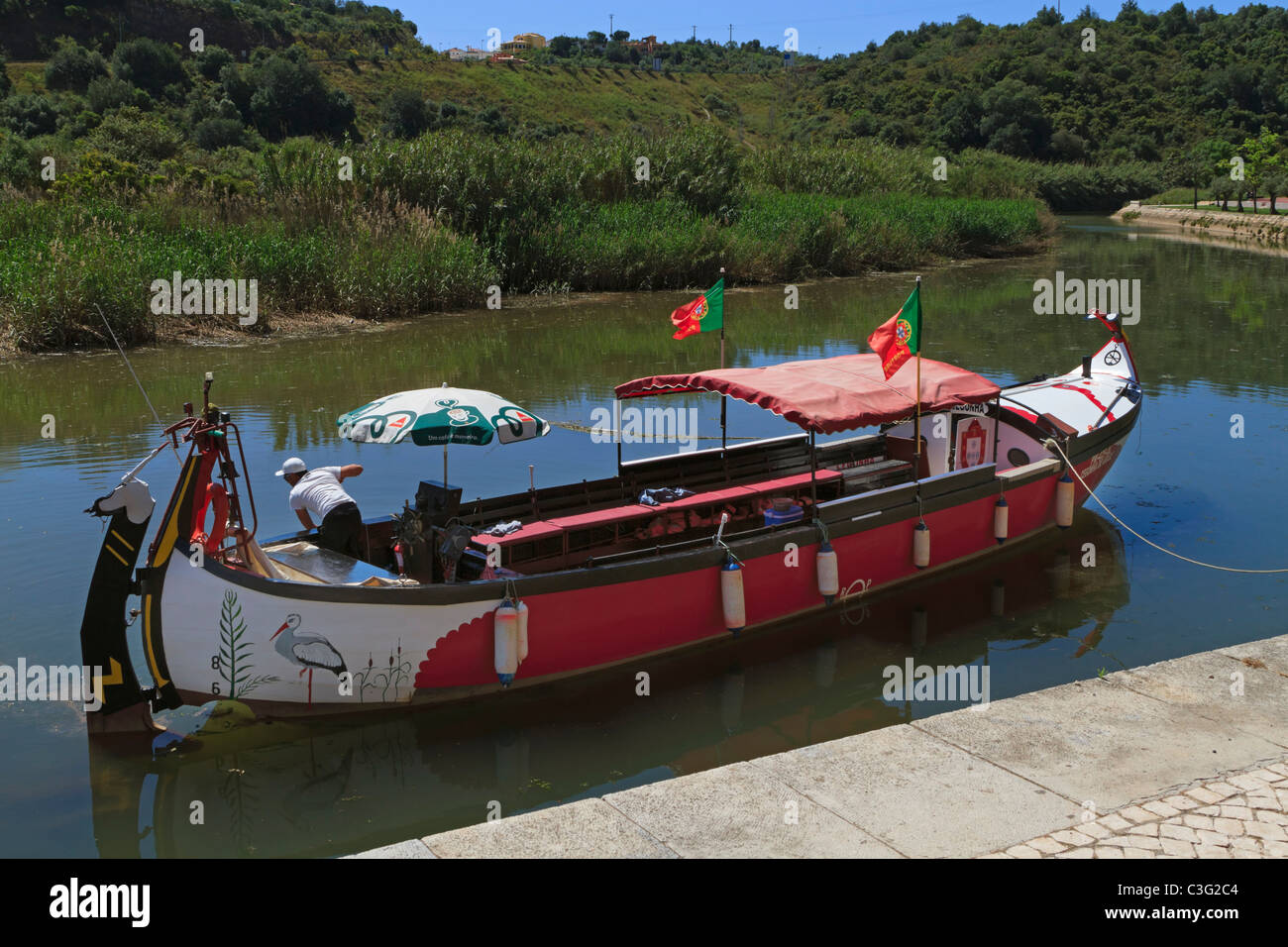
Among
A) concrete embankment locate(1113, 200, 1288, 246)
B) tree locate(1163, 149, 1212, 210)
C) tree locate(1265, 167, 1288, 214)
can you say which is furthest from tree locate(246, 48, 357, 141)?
tree locate(1265, 167, 1288, 214)

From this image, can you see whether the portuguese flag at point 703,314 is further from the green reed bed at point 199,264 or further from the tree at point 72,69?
the tree at point 72,69

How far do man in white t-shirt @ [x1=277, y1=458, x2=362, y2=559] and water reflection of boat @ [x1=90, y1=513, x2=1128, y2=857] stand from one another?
145 cm

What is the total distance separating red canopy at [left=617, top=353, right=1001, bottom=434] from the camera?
10.0 m

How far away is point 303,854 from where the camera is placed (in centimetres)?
697

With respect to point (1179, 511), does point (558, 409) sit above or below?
above

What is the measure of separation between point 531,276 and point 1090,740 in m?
24.8

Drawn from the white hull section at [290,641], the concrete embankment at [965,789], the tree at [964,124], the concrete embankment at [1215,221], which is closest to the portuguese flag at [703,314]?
the white hull section at [290,641]

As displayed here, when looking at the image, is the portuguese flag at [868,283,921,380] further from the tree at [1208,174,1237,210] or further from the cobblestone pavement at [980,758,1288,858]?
the tree at [1208,174,1237,210]

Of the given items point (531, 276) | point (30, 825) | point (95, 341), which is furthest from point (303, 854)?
point (531, 276)

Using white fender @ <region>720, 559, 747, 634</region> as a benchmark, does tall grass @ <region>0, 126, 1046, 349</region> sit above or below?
above

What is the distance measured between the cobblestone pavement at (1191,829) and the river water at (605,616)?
118 inches

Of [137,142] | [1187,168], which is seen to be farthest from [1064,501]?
[1187,168]

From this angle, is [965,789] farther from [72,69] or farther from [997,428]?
[72,69]

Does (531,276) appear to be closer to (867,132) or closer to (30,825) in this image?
(30,825)
